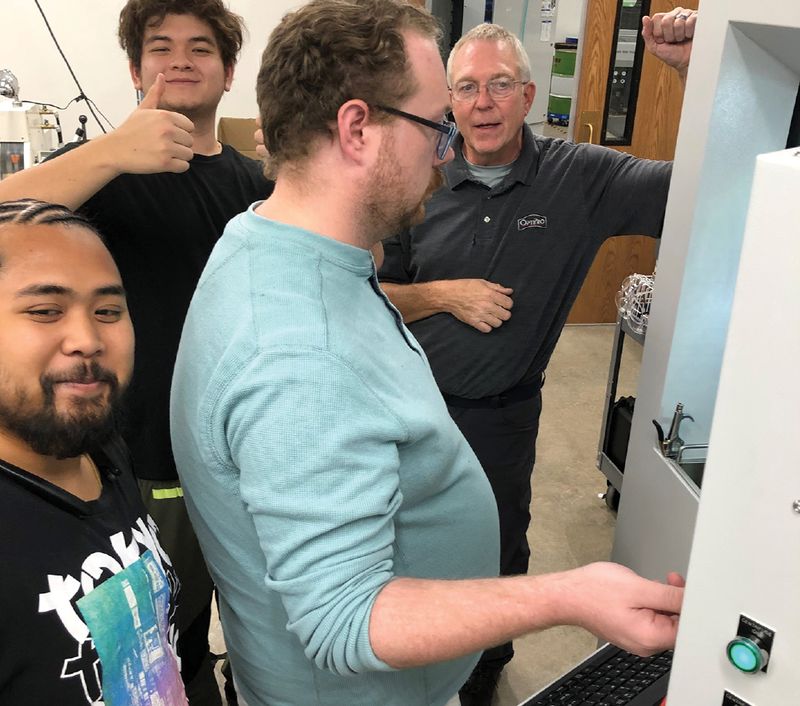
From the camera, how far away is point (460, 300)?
1811 millimetres

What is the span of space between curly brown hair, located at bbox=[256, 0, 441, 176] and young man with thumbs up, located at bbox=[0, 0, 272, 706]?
0.48m

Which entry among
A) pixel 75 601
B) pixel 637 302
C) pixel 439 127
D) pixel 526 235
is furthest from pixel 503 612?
pixel 637 302

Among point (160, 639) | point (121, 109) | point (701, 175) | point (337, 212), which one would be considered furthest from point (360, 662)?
point (121, 109)

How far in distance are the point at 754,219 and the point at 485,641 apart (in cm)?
48

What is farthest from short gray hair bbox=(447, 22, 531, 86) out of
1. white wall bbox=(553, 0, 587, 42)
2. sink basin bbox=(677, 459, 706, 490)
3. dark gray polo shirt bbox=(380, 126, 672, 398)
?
white wall bbox=(553, 0, 587, 42)

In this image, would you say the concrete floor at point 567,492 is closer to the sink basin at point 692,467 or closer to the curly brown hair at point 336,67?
the sink basin at point 692,467

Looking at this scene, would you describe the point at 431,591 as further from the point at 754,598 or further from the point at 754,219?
the point at 754,219

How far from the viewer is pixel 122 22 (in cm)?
161

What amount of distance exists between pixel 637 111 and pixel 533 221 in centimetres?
269

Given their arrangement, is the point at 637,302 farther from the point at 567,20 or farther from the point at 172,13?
the point at 567,20

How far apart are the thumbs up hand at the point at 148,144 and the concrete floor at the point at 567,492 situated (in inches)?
61.8

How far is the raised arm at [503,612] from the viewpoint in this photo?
741 mm

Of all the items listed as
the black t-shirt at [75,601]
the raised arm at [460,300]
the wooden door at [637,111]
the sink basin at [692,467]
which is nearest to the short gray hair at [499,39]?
the raised arm at [460,300]

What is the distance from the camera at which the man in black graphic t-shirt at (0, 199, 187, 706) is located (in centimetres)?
75
